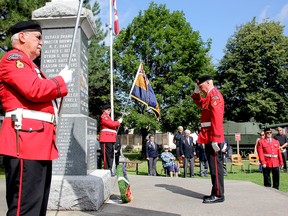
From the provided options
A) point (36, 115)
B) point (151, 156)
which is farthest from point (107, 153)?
point (36, 115)

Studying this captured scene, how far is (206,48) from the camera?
31.4 metres

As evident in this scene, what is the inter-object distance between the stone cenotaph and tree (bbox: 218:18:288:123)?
29.3 metres

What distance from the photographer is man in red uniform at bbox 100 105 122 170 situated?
937 centimetres

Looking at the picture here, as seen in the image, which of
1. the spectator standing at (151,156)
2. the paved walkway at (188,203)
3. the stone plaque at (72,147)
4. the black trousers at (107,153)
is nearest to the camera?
the paved walkway at (188,203)

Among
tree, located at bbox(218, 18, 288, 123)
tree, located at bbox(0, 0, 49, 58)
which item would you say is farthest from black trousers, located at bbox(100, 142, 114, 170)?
tree, located at bbox(218, 18, 288, 123)

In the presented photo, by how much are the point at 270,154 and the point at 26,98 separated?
27.2 ft

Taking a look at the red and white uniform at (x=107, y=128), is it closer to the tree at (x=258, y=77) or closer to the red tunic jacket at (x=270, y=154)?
the red tunic jacket at (x=270, y=154)

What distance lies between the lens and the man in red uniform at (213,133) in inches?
215

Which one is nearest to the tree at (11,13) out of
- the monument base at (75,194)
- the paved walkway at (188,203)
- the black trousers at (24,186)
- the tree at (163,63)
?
the paved walkway at (188,203)

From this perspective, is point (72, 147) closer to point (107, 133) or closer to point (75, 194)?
point (75, 194)

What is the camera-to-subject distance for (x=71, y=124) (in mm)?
5375

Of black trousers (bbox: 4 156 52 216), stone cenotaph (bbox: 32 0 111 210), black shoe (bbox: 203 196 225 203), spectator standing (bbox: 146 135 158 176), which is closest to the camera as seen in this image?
black trousers (bbox: 4 156 52 216)

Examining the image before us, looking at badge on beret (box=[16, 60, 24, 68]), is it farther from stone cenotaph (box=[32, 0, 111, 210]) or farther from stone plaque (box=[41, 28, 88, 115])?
stone plaque (box=[41, 28, 88, 115])

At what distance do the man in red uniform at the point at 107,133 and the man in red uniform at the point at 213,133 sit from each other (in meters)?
3.89
